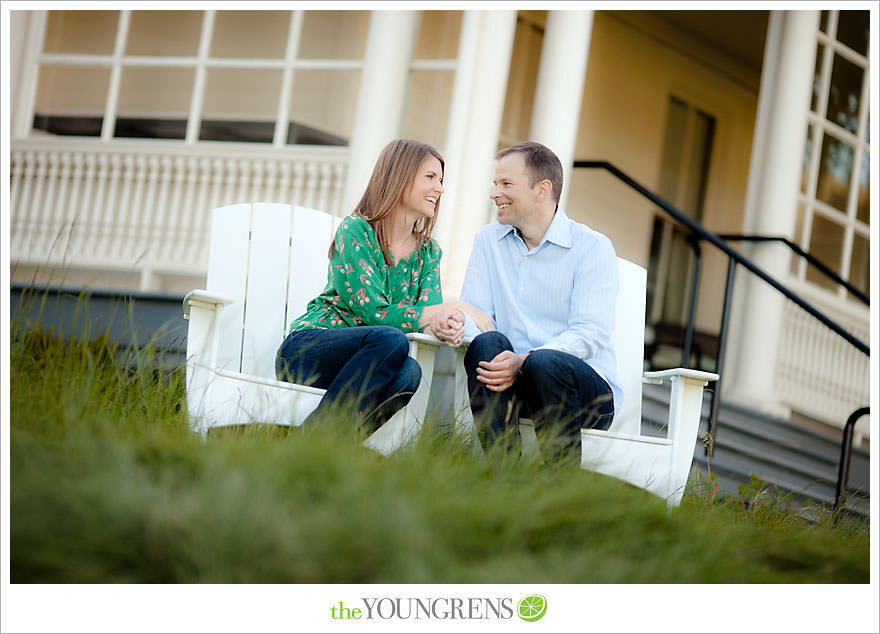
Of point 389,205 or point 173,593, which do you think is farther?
point 389,205

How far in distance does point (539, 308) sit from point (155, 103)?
13.1 ft

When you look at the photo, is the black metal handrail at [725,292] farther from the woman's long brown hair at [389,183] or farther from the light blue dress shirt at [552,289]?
the woman's long brown hair at [389,183]

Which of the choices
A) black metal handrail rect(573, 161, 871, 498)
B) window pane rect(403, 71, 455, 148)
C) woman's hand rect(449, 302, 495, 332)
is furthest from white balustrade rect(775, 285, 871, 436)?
woman's hand rect(449, 302, 495, 332)

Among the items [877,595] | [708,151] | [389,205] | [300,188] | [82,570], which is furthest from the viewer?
[708,151]

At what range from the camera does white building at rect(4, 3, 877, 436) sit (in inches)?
167

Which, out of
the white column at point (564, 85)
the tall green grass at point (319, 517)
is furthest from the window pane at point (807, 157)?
the tall green grass at point (319, 517)

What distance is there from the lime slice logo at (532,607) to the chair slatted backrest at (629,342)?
1.16 m

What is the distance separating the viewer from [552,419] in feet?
7.60

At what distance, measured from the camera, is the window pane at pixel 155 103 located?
Result: 576cm

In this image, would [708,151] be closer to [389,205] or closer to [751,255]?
[751,255]

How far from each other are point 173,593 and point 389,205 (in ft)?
4.62

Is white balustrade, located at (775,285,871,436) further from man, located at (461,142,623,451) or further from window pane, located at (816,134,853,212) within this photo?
man, located at (461,142,623,451)

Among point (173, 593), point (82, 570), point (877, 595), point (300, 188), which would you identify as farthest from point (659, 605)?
point (300, 188)

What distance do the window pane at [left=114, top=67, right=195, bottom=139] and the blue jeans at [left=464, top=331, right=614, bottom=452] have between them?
155 inches
